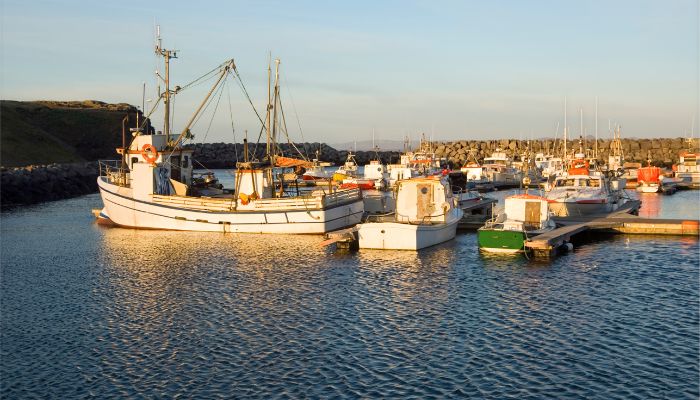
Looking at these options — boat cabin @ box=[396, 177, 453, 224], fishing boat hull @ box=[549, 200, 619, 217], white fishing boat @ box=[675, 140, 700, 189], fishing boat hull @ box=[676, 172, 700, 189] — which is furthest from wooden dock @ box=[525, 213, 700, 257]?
white fishing boat @ box=[675, 140, 700, 189]

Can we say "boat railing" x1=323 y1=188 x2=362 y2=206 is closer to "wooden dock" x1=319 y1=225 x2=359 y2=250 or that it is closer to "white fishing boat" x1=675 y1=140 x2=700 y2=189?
"wooden dock" x1=319 y1=225 x2=359 y2=250

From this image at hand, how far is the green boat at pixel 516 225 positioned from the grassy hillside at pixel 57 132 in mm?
76227

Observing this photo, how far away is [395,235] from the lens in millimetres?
37188

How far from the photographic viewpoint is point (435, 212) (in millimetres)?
40219

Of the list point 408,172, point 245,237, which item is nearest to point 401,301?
point 245,237

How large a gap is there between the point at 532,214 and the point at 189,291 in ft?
64.1

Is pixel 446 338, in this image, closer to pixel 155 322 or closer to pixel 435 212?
pixel 155 322

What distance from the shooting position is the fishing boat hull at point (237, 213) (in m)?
43.3

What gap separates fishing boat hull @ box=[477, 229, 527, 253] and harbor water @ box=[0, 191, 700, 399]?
0.84 m

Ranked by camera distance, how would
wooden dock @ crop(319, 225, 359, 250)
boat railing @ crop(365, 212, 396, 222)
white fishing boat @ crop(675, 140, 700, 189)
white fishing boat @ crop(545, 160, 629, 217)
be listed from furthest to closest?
white fishing boat @ crop(675, 140, 700, 189), white fishing boat @ crop(545, 160, 629, 217), boat railing @ crop(365, 212, 396, 222), wooden dock @ crop(319, 225, 359, 250)

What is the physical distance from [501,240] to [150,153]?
24.3m

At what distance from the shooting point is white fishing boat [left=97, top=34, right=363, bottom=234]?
43.5 metres

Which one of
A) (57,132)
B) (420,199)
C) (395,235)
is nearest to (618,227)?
(420,199)

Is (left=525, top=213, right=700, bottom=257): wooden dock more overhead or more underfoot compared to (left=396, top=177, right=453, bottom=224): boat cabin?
more underfoot
